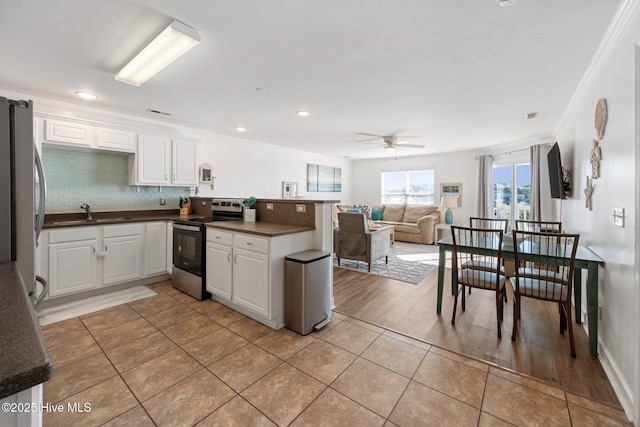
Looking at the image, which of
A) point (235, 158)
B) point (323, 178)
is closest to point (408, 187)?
point (323, 178)

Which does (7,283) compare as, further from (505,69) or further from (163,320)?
(505,69)

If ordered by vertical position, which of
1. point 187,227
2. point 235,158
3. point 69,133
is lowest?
point 187,227

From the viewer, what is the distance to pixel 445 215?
23.5 feet

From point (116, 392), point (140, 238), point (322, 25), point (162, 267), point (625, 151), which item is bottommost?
point (116, 392)

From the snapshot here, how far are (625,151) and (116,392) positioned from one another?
3.54 meters

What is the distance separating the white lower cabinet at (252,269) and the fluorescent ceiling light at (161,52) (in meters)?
1.57

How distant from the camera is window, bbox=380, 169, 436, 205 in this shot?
7.74 meters

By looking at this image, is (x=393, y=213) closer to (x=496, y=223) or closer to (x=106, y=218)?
(x=496, y=223)

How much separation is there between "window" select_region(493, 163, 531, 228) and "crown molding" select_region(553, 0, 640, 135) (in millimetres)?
3120

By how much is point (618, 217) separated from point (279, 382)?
2500 mm

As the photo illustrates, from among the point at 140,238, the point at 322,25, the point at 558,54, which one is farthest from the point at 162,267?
the point at 558,54

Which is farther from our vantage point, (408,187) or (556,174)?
(408,187)

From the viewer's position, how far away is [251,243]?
2615 mm

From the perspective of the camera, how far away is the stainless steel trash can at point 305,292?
8.01ft
